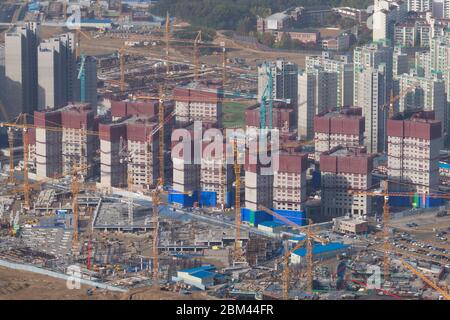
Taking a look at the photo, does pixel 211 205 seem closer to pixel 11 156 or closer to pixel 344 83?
pixel 11 156

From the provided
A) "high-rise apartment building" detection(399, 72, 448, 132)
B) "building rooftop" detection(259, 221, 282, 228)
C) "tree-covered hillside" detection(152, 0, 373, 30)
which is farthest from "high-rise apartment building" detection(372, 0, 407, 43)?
"building rooftop" detection(259, 221, 282, 228)

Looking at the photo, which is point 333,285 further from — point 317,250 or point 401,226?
point 401,226

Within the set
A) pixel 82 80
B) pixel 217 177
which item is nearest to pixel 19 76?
pixel 82 80

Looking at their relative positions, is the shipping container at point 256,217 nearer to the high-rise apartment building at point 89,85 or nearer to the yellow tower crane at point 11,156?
the yellow tower crane at point 11,156

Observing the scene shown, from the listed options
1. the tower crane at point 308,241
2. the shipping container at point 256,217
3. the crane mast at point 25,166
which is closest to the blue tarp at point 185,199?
the shipping container at point 256,217

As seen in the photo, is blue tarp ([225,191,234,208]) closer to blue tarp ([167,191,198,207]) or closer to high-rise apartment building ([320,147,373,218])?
blue tarp ([167,191,198,207])
